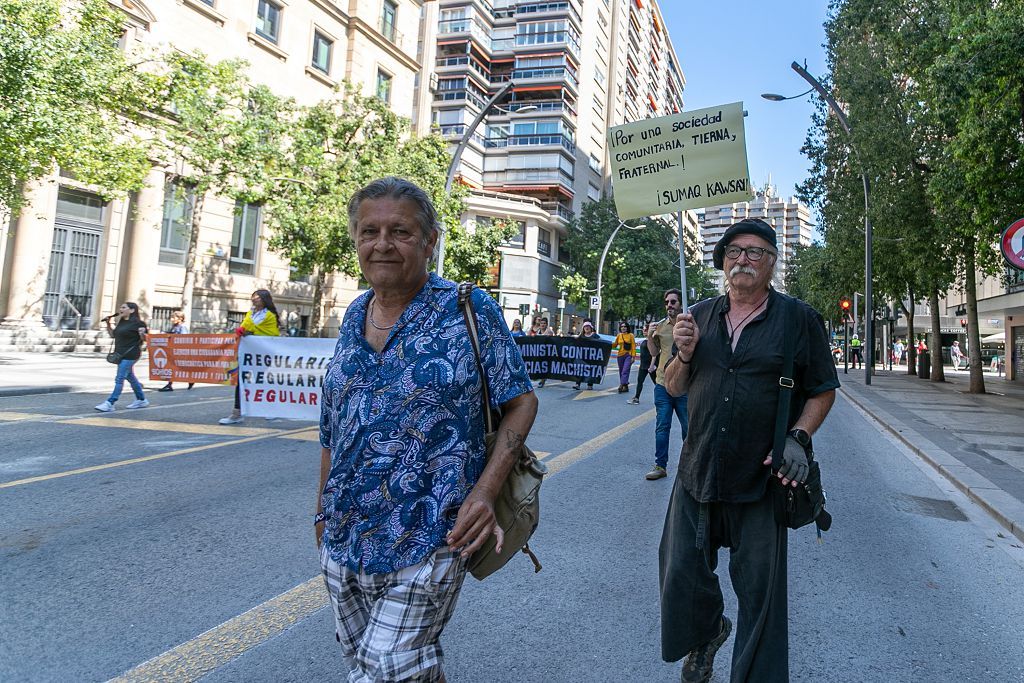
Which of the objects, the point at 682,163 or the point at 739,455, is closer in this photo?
the point at 739,455

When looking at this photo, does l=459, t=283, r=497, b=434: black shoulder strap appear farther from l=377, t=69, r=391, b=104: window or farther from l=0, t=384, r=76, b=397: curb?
l=377, t=69, r=391, b=104: window

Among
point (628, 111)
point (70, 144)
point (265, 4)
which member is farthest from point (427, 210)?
point (628, 111)

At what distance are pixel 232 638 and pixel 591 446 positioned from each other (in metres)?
5.83

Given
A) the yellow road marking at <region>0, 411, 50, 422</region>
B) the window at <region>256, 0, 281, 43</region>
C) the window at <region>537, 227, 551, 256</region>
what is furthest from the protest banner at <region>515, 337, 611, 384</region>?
the window at <region>537, 227, 551, 256</region>

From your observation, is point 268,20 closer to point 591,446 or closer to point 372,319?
point 591,446

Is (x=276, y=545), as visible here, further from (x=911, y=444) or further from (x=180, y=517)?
(x=911, y=444)

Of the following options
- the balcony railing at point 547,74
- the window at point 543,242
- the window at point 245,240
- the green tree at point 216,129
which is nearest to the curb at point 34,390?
the green tree at point 216,129

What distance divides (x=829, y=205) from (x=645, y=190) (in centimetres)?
2395

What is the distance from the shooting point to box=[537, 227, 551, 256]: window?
49438 millimetres

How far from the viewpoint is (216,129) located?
20656 mm

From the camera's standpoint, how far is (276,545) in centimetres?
437

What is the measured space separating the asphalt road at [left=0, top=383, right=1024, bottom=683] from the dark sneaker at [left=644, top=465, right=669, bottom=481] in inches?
5.3

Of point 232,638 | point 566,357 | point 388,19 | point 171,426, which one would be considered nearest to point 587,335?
A: point 566,357

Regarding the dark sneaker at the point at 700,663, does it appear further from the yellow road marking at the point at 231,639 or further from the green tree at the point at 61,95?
the green tree at the point at 61,95
